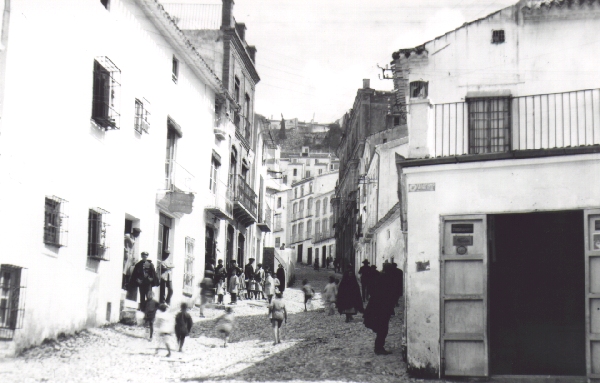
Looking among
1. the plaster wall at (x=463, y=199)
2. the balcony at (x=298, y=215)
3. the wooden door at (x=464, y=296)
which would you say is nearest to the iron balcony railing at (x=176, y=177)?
the plaster wall at (x=463, y=199)

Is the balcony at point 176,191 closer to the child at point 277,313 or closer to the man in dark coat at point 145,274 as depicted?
the man in dark coat at point 145,274

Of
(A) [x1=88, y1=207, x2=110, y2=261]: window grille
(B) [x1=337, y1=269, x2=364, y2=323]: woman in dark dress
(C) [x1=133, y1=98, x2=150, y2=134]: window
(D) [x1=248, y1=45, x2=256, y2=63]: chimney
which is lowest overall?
(B) [x1=337, y1=269, x2=364, y2=323]: woman in dark dress

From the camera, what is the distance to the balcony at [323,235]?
8398cm

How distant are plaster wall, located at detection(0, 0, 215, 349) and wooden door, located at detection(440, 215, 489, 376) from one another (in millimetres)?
7291

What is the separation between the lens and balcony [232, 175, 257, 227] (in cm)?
3459

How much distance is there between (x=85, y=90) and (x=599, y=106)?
10276mm

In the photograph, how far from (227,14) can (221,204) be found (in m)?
8.04

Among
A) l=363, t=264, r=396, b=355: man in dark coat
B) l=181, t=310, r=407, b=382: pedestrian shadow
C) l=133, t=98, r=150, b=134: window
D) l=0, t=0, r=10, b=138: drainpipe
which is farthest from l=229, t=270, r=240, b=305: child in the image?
l=0, t=0, r=10, b=138: drainpipe

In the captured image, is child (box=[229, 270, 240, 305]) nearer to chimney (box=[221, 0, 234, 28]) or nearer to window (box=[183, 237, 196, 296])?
window (box=[183, 237, 196, 296])

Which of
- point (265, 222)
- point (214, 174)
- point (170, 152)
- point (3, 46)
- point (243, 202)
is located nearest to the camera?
point (3, 46)

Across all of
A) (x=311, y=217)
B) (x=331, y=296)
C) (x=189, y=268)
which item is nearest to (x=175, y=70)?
(x=189, y=268)

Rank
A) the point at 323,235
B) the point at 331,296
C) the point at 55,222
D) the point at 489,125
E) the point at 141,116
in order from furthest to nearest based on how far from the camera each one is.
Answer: the point at 323,235, the point at 331,296, the point at 141,116, the point at 489,125, the point at 55,222

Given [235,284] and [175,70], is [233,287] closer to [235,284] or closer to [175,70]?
[235,284]

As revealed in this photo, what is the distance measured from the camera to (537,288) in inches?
663
